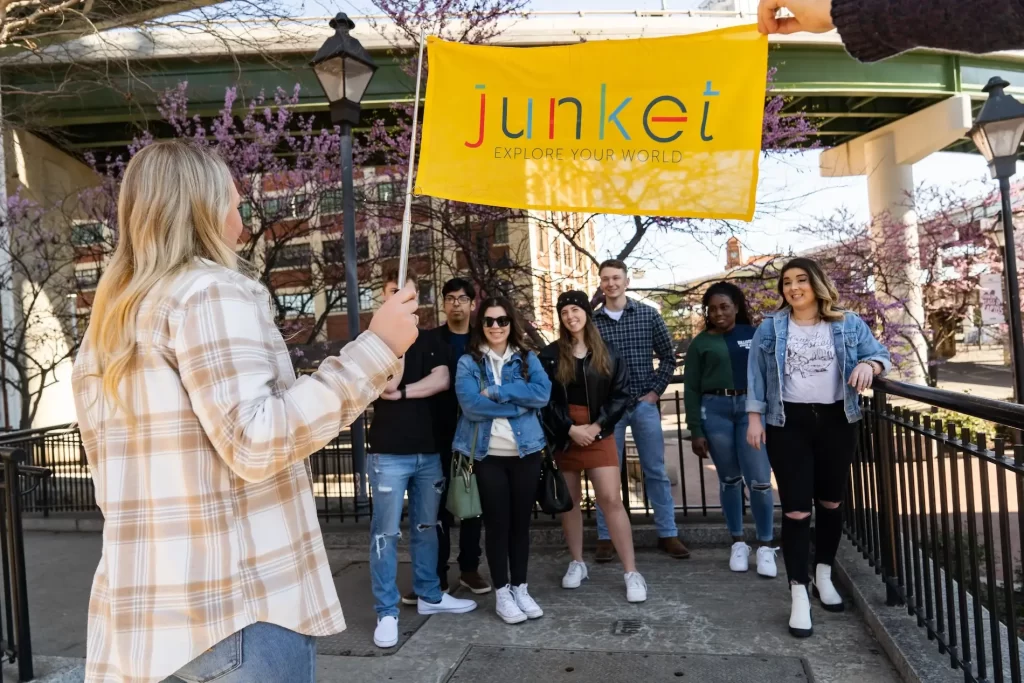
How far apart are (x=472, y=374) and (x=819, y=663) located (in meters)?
2.56

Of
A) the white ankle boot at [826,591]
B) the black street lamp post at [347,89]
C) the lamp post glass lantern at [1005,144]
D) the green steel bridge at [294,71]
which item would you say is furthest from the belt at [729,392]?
the green steel bridge at [294,71]

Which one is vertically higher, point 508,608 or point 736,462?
point 736,462

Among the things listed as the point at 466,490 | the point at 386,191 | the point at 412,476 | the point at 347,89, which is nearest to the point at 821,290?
the point at 466,490

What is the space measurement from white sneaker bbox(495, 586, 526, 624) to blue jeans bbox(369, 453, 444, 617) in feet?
1.48

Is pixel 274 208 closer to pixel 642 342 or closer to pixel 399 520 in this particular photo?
pixel 642 342

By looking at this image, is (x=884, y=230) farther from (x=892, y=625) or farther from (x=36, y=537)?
(x=36, y=537)

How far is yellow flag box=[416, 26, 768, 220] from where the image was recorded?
3.64 metres

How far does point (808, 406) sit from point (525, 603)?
2.13m

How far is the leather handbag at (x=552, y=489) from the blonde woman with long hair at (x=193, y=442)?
11.2ft

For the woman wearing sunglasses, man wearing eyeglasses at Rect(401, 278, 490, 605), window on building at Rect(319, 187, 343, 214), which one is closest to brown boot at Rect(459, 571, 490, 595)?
man wearing eyeglasses at Rect(401, 278, 490, 605)

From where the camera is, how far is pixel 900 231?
50.2 feet

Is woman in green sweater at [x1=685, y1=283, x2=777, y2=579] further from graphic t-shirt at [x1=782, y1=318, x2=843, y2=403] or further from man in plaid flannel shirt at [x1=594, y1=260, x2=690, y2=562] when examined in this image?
graphic t-shirt at [x1=782, y1=318, x2=843, y2=403]

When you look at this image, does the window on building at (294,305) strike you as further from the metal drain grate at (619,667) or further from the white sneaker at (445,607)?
the metal drain grate at (619,667)

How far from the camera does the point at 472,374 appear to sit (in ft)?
16.1
